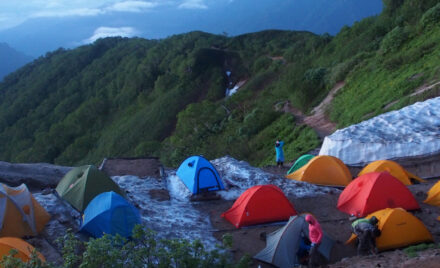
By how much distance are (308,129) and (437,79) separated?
6302 mm

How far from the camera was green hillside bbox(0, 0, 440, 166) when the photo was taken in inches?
853

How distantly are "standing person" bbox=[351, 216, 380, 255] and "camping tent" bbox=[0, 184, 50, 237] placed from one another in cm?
664

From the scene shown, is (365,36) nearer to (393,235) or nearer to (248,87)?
(248,87)

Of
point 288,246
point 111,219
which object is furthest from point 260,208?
point 111,219

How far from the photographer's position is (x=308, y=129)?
20812 mm

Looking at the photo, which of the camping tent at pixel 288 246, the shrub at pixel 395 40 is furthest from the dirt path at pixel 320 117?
the camping tent at pixel 288 246

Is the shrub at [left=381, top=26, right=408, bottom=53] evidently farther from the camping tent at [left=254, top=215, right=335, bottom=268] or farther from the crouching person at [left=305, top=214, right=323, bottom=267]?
the crouching person at [left=305, top=214, right=323, bottom=267]

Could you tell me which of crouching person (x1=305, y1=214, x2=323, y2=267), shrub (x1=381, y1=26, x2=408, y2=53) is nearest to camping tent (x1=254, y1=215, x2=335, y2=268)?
crouching person (x1=305, y1=214, x2=323, y2=267)

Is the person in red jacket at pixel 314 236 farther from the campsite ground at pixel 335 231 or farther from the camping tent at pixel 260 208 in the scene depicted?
the camping tent at pixel 260 208

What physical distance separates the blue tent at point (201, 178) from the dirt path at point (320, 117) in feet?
29.2

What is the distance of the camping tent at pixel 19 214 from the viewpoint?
8445mm

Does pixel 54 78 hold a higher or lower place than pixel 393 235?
higher

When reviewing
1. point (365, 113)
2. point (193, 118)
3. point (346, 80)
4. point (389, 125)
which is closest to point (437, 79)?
point (365, 113)

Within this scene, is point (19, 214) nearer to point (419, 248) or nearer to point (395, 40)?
point (419, 248)
